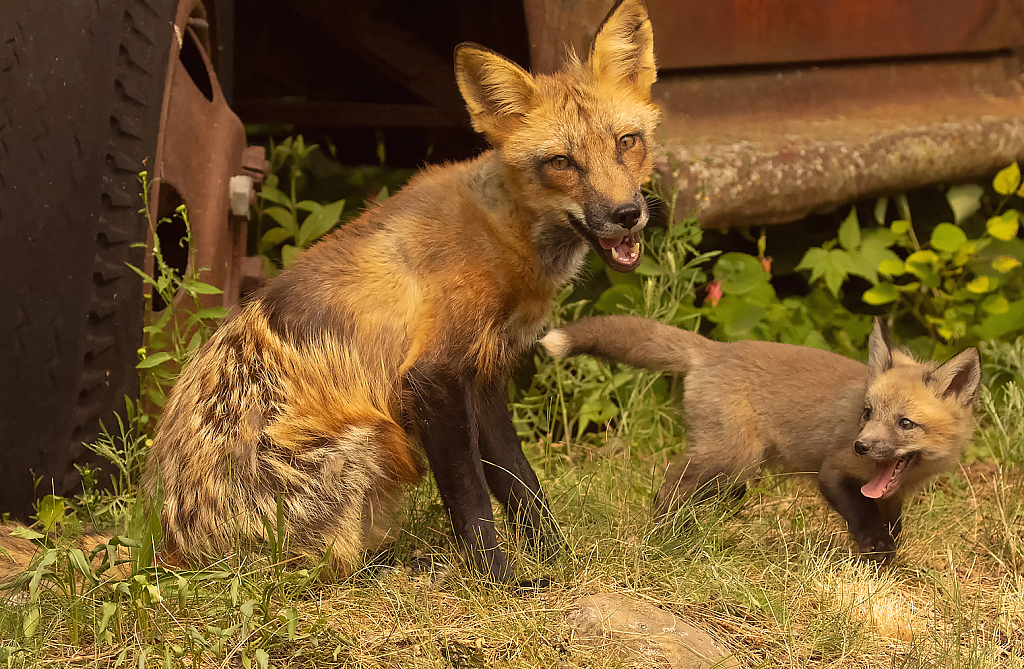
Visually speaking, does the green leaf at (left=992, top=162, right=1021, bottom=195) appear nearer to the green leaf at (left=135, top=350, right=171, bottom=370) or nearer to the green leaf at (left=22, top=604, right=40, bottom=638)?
the green leaf at (left=135, top=350, right=171, bottom=370)

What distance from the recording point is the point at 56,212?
8.72ft

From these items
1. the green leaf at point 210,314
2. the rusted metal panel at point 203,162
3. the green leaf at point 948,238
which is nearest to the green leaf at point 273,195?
the rusted metal panel at point 203,162

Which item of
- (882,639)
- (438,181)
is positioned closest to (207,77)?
(438,181)

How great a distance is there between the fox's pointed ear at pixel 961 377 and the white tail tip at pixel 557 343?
1.28 metres

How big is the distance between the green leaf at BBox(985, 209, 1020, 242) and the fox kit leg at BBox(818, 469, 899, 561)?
217cm

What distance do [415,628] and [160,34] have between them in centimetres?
199

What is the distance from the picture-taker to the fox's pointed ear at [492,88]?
2.79 meters

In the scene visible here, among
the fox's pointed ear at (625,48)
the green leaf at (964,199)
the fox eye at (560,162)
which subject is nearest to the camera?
the fox eye at (560,162)

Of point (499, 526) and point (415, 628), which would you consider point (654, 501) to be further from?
point (415, 628)

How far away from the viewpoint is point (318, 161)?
605 centimetres

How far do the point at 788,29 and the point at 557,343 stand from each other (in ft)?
6.50

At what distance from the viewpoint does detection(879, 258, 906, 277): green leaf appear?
182 inches

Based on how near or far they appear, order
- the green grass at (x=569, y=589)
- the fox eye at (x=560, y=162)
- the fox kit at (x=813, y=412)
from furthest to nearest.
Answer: the fox kit at (x=813, y=412)
the fox eye at (x=560, y=162)
the green grass at (x=569, y=589)

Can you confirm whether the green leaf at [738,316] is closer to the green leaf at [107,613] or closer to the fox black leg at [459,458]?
the fox black leg at [459,458]
